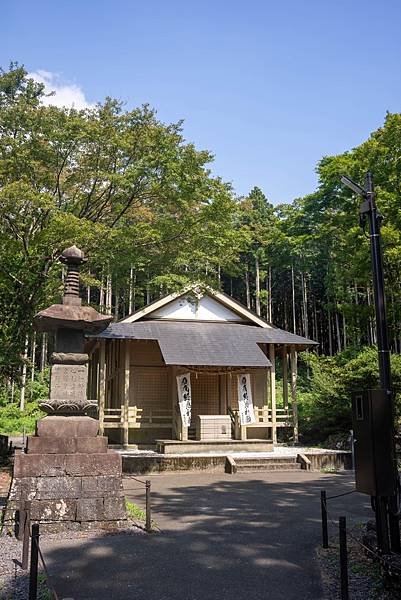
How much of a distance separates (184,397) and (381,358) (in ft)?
42.1

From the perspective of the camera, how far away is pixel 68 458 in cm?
820

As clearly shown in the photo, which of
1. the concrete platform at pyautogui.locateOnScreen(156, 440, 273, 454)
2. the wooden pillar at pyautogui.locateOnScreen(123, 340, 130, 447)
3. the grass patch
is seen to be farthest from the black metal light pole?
the wooden pillar at pyautogui.locateOnScreen(123, 340, 130, 447)

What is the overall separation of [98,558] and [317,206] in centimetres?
3309

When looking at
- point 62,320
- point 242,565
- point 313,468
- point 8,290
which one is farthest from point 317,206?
point 242,565

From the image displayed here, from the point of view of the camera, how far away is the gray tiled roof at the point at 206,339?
18.0 m

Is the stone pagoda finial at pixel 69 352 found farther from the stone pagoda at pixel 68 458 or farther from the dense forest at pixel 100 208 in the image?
the dense forest at pixel 100 208

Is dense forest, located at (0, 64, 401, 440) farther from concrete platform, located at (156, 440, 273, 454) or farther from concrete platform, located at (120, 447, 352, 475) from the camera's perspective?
concrete platform, located at (156, 440, 273, 454)

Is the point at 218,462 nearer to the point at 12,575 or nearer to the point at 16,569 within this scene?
the point at 16,569

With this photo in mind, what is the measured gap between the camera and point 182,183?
46.6 feet

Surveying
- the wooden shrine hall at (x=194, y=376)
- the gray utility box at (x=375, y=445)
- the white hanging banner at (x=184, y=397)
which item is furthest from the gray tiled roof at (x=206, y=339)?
the gray utility box at (x=375, y=445)

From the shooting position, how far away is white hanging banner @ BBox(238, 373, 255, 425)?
61.0 ft

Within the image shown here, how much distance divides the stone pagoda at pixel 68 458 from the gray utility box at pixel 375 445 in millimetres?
4175

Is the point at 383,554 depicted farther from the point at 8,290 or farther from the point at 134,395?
the point at 134,395

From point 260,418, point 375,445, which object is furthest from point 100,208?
point 375,445
